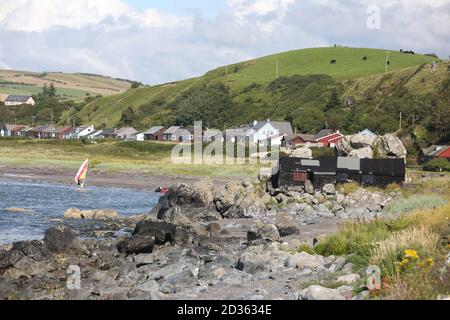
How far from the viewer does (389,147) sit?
6169 centimetres

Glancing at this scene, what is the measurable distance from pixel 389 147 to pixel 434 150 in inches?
965

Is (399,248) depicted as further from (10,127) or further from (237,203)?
(10,127)

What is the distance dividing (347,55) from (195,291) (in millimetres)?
179689

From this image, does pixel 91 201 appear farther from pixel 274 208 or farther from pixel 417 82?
pixel 417 82

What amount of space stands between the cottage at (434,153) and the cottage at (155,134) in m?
64.6

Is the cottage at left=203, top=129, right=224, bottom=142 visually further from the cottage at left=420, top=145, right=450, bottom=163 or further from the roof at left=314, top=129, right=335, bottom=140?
the cottage at left=420, top=145, right=450, bottom=163

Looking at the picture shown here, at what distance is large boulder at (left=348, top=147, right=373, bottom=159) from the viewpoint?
58325 millimetres

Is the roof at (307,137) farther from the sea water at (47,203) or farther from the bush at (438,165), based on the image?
the sea water at (47,203)

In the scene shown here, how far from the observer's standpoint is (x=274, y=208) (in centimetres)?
4616

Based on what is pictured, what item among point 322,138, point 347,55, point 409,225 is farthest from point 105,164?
point 347,55

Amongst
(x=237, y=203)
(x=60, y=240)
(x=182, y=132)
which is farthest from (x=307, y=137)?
(x=60, y=240)

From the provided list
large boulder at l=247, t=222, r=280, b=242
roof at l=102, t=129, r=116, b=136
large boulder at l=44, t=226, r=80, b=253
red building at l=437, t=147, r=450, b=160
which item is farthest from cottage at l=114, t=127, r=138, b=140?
large boulder at l=44, t=226, r=80, b=253

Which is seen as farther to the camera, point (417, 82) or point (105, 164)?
point (417, 82)
